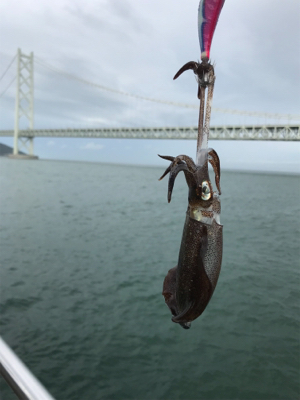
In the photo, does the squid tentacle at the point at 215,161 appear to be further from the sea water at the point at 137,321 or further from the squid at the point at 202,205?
the sea water at the point at 137,321

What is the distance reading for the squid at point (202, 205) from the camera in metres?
0.95

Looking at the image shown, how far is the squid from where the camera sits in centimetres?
95

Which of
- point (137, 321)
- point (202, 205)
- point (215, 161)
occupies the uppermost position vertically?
point (215, 161)

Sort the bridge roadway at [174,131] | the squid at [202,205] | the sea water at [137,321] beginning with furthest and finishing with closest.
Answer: the bridge roadway at [174,131]
the sea water at [137,321]
the squid at [202,205]

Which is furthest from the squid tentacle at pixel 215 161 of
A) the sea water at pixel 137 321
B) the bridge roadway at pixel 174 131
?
the bridge roadway at pixel 174 131

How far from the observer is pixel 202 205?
3.23 ft

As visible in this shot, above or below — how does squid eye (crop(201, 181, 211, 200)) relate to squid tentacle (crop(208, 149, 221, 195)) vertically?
below

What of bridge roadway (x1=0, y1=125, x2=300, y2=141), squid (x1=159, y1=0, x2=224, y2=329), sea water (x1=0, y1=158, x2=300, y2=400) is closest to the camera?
squid (x1=159, y1=0, x2=224, y2=329)

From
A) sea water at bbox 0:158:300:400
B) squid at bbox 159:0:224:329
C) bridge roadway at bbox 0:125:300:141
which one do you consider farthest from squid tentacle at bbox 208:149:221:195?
bridge roadway at bbox 0:125:300:141

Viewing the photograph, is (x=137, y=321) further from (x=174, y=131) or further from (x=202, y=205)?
(x=174, y=131)

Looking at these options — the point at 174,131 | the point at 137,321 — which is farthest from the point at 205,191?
the point at 174,131

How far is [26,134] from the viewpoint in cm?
5731

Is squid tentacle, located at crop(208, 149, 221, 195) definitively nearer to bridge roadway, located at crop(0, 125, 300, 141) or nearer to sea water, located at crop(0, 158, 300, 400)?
sea water, located at crop(0, 158, 300, 400)

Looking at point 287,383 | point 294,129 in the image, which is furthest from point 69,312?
point 294,129
